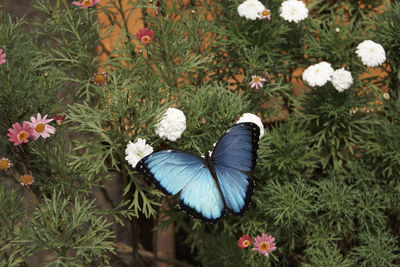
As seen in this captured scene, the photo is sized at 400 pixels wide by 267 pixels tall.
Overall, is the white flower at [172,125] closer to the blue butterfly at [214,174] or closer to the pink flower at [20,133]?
the blue butterfly at [214,174]

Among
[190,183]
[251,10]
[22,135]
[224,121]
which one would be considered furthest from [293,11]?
[22,135]

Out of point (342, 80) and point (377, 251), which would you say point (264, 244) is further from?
point (342, 80)

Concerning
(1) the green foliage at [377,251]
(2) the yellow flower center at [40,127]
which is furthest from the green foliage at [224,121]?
(2) the yellow flower center at [40,127]

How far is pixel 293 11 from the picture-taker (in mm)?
1684

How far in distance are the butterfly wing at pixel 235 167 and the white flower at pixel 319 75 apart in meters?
0.47

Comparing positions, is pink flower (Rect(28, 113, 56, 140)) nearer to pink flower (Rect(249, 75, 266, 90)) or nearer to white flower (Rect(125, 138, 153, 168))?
white flower (Rect(125, 138, 153, 168))

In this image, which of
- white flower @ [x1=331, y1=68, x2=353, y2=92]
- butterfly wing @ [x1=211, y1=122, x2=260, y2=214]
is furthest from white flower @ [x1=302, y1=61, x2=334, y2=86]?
butterfly wing @ [x1=211, y1=122, x2=260, y2=214]

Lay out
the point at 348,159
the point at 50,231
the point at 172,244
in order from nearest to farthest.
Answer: the point at 50,231
the point at 348,159
the point at 172,244

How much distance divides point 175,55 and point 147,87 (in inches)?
7.1

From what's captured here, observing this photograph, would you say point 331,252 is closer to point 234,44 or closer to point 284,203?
point 284,203

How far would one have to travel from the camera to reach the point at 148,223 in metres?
1.94

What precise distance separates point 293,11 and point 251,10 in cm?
19

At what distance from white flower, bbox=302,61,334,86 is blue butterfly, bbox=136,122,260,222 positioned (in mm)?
467

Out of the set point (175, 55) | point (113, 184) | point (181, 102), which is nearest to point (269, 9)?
point (175, 55)
